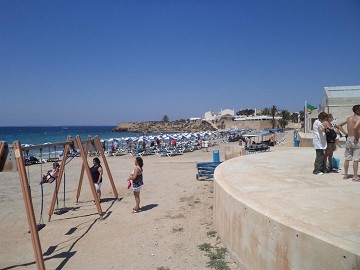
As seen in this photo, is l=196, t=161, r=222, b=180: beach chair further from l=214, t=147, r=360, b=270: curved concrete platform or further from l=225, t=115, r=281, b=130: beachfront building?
l=225, t=115, r=281, b=130: beachfront building

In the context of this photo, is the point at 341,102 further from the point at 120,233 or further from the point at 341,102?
the point at 120,233

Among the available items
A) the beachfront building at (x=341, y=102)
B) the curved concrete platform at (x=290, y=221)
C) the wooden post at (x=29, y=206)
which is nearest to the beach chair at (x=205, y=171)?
the curved concrete platform at (x=290, y=221)

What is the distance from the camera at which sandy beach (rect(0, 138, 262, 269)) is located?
15.6 feet

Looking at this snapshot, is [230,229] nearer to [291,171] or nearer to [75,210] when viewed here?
[291,171]

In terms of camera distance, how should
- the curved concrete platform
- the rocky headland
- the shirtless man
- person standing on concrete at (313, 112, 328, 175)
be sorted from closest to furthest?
the curved concrete platform → the shirtless man → person standing on concrete at (313, 112, 328, 175) → the rocky headland

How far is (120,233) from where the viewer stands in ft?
19.6

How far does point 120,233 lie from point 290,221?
3.92 meters

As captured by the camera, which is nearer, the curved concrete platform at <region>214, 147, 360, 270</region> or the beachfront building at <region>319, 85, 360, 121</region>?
the curved concrete platform at <region>214, 147, 360, 270</region>

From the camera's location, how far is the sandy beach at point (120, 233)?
474 centimetres

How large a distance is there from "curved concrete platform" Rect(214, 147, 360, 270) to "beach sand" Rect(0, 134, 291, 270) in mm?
723

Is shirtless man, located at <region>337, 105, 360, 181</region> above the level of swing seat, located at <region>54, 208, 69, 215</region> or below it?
above

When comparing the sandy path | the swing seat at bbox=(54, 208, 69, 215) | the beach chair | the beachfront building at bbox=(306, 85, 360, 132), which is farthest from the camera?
the beachfront building at bbox=(306, 85, 360, 132)

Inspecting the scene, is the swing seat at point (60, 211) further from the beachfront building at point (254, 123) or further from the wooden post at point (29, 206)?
the beachfront building at point (254, 123)

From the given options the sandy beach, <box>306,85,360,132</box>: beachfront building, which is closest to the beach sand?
the sandy beach
